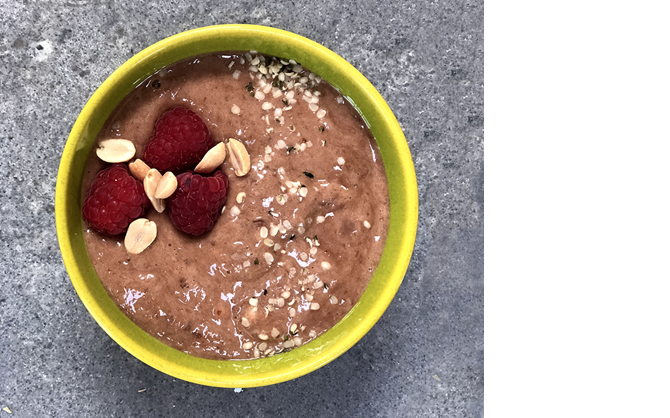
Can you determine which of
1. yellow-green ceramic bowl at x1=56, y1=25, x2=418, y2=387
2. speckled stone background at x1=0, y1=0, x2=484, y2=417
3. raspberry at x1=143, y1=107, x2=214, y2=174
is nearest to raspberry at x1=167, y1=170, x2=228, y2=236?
raspberry at x1=143, y1=107, x2=214, y2=174

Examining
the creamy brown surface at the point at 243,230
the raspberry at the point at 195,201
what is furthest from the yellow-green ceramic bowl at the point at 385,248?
the raspberry at the point at 195,201

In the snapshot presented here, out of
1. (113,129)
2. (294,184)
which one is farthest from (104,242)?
(294,184)

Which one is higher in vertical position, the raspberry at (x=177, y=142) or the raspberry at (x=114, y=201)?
the raspberry at (x=177, y=142)

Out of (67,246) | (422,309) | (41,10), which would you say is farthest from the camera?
(422,309)

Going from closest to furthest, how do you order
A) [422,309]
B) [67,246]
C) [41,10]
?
[67,246], [41,10], [422,309]

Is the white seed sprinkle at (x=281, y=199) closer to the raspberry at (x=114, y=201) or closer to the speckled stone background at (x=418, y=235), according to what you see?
the raspberry at (x=114, y=201)

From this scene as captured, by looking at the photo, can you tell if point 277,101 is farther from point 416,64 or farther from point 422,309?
point 422,309

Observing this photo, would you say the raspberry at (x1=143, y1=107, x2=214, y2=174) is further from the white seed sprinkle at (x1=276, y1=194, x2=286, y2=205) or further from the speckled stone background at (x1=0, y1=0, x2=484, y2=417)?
the speckled stone background at (x1=0, y1=0, x2=484, y2=417)
